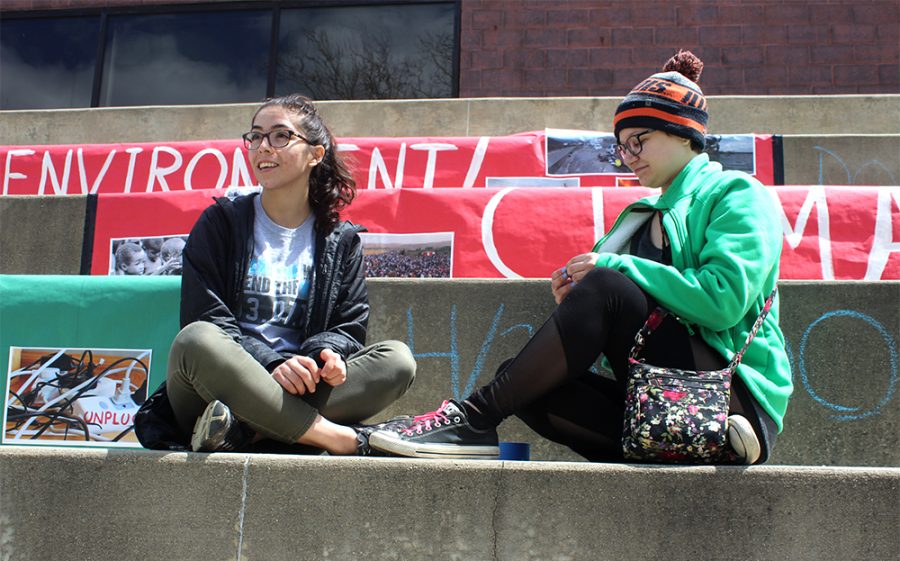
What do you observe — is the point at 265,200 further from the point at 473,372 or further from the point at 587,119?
the point at 587,119

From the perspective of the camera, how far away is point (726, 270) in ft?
7.58

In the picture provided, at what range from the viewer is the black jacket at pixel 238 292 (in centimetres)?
261

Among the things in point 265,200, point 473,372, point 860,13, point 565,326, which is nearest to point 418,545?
point 565,326

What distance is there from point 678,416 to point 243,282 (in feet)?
4.20

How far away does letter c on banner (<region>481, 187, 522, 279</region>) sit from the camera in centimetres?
433

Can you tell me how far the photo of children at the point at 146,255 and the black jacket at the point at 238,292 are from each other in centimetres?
175

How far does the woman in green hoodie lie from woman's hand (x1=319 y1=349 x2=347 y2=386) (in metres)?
0.19

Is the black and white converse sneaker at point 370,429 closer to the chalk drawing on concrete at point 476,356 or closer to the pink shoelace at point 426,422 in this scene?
the pink shoelace at point 426,422

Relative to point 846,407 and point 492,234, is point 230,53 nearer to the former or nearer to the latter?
point 492,234

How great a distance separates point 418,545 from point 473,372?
105cm

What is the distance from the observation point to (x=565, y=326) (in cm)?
238

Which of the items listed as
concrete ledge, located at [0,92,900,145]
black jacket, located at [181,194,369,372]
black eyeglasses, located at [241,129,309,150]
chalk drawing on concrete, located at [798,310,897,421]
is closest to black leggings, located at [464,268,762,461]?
black jacket, located at [181,194,369,372]

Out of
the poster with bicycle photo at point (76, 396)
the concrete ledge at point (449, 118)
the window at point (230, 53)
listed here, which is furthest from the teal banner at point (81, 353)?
the window at point (230, 53)

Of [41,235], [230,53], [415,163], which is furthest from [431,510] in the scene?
[230,53]
